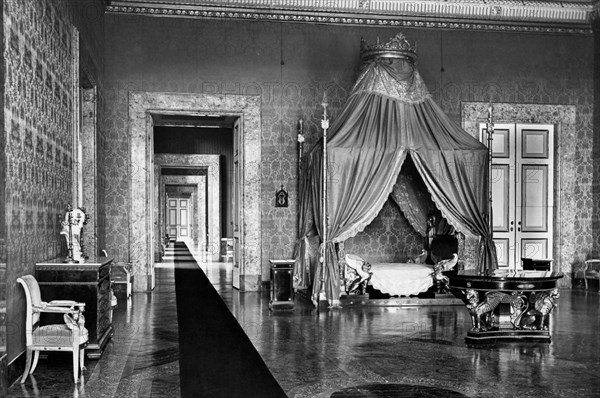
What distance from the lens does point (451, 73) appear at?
39.2 ft

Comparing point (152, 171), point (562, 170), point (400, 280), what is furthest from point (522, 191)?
point (152, 171)

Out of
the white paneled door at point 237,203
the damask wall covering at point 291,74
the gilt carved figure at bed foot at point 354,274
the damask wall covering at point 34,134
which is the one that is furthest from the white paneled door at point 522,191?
the damask wall covering at point 34,134

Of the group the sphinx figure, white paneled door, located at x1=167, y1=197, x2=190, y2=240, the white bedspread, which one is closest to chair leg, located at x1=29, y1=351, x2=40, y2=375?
the sphinx figure

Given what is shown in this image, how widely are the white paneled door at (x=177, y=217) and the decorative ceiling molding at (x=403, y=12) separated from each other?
20.0 meters

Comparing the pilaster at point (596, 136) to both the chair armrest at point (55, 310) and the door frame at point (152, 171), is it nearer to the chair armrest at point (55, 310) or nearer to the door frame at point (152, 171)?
the door frame at point (152, 171)

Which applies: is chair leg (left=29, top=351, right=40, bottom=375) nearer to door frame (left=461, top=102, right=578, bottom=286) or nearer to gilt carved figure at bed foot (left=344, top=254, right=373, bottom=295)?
gilt carved figure at bed foot (left=344, top=254, right=373, bottom=295)

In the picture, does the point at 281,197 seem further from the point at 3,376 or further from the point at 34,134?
the point at 3,376

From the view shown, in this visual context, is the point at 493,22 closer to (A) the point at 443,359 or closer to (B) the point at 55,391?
(A) the point at 443,359

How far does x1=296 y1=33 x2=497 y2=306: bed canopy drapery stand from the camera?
31.3 feet

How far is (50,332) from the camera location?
5301 mm

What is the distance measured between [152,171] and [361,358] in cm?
620

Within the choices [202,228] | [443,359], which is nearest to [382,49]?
[443,359]

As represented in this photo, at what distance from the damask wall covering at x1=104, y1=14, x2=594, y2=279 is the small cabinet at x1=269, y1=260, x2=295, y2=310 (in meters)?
2.13

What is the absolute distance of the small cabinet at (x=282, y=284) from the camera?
30.3 ft
